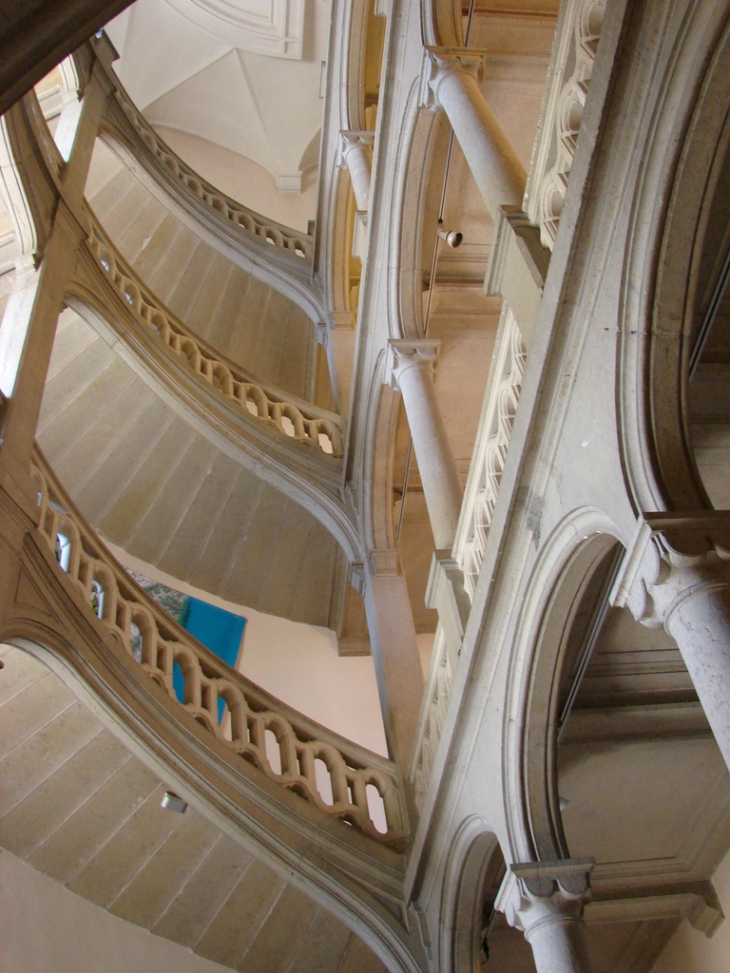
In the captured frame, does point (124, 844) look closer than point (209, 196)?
Yes

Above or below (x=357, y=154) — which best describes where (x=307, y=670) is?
below

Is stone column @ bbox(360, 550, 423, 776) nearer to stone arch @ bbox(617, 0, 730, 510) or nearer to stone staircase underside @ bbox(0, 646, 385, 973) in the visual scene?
stone staircase underside @ bbox(0, 646, 385, 973)

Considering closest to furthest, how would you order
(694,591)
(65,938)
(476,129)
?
(694,591) < (476,129) < (65,938)

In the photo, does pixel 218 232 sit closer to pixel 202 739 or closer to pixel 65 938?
pixel 202 739

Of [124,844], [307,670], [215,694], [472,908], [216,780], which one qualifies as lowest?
[124,844]

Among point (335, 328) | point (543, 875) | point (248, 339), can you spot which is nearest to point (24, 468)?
point (543, 875)

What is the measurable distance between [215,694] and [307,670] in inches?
150

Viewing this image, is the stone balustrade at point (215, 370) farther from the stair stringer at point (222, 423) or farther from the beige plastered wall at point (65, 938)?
the beige plastered wall at point (65, 938)

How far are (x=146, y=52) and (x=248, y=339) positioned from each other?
6907 millimetres

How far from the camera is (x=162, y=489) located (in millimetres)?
9945

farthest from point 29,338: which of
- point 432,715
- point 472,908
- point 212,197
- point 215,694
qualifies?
point 212,197

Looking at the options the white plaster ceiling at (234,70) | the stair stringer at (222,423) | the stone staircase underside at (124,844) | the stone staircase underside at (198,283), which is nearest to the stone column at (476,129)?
the stair stringer at (222,423)

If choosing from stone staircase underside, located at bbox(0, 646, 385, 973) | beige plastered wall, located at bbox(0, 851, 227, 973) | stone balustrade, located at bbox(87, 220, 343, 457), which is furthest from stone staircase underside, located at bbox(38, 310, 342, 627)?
beige plastered wall, located at bbox(0, 851, 227, 973)

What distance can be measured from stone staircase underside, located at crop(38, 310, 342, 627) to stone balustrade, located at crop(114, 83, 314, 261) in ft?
9.77
